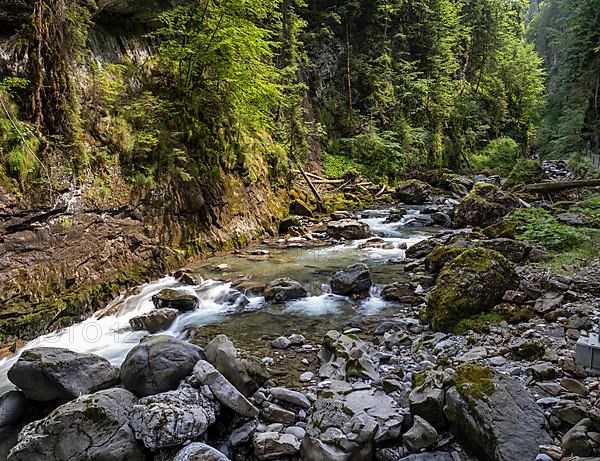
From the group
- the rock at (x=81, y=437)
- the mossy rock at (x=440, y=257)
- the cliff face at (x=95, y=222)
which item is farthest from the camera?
the mossy rock at (x=440, y=257)

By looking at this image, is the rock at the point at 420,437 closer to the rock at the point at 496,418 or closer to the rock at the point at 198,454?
the rock at the point at 496,418

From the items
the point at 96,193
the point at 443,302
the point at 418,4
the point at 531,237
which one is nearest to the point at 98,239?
the point at 96,193

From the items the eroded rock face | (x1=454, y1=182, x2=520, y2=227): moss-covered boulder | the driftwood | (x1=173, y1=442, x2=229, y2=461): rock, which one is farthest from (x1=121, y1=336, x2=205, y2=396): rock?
the driftwood

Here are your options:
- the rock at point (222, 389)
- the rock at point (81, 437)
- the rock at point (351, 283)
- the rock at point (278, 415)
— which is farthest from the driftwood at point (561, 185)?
the rock at point (81, 437)

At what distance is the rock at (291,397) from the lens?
420 centimetres

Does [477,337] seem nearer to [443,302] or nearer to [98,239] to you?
[443,302]

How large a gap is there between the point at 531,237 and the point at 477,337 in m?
5.30

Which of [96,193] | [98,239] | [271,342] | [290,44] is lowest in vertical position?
[271,342]

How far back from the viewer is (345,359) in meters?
4.91

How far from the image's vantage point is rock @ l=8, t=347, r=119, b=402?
4270mm

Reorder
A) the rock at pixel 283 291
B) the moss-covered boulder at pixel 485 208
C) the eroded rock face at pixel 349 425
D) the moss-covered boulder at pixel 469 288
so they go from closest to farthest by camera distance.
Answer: the eroded rock face at pixel 349 425 < the moss-covered boulder at pixel 469 288 < the rock at pixel 283 291 < the moss-covered boulder at pixel 485 208

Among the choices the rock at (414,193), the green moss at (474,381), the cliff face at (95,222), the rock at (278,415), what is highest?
the cliff face at (95,222)

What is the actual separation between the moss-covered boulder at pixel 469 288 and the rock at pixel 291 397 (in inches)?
98.9

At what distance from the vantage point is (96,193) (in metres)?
8.01
